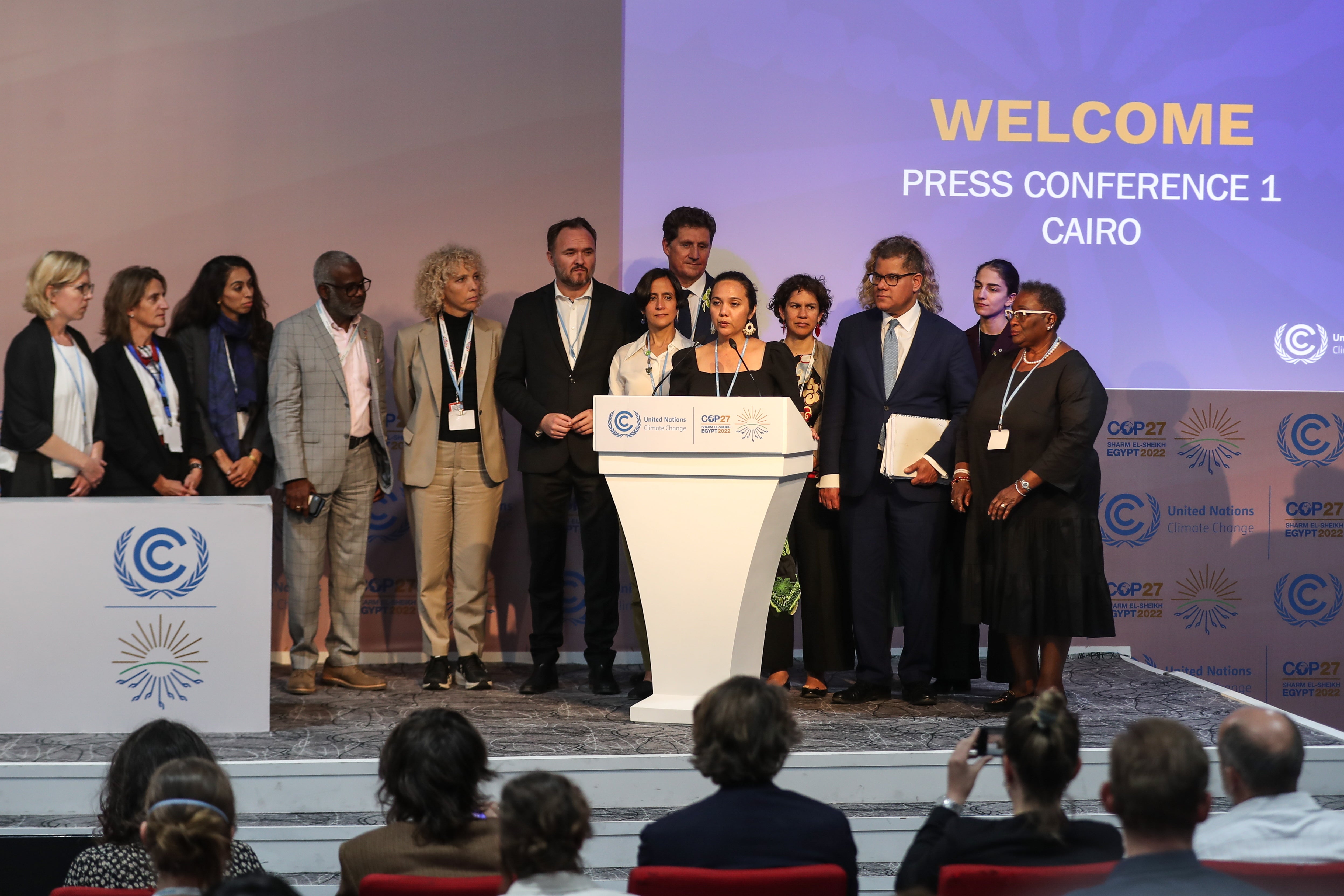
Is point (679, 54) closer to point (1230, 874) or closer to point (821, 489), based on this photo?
point (821, 489)

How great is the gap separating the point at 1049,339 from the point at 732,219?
192cm

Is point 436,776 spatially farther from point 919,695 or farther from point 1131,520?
point 1131,520

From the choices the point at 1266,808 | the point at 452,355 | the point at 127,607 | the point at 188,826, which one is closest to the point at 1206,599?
the point at 452,355

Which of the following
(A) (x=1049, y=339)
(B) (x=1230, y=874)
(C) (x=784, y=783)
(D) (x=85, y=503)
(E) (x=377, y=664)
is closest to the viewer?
(B) (x=1230, y=874)

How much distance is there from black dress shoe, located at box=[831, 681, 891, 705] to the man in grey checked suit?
1850 mm

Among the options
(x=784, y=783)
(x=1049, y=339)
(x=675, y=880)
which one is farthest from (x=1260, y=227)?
(x=675, y=880)

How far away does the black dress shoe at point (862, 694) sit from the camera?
465cm

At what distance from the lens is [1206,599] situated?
6.06 meters

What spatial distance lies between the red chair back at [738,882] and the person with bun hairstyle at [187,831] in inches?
24.2

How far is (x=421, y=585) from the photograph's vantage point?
5.04 metres

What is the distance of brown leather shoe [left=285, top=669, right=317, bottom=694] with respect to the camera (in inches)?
191

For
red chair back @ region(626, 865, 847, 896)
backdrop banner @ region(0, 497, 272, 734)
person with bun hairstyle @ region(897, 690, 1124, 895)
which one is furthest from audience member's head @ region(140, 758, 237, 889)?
backdrop banner @ region(0, 497, 272, 734)

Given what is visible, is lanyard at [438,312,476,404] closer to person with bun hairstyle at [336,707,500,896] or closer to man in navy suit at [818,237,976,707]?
man in navy suit at [818,237,976,707]

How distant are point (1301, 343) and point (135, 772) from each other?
5.70 metres
